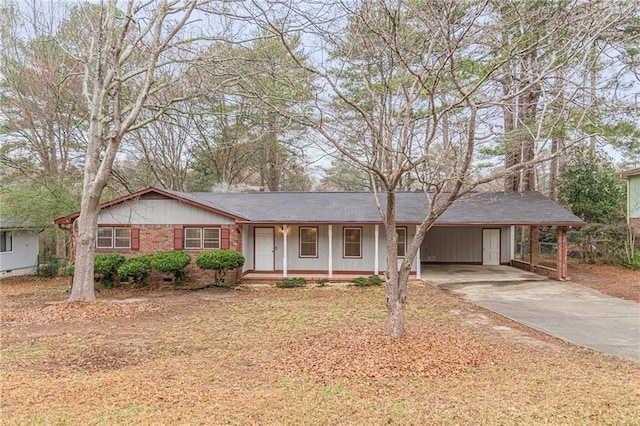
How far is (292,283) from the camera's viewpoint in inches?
555

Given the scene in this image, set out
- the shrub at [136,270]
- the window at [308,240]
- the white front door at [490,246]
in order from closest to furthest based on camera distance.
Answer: the shrub at [136,270] < the window at [308,240] < the white front door at [490,246]

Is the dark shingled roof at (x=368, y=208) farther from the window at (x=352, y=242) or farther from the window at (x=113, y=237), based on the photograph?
the window at (x=113, y=237)

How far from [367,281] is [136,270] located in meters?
7.67

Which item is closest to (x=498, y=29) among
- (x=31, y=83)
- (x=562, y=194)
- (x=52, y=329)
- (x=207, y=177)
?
(x=52, y=329)

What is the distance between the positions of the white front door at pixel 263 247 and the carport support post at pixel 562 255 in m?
10.6

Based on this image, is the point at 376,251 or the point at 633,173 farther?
the point at 633,173

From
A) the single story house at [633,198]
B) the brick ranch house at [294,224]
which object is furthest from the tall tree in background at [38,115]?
the single story house at [633,198]

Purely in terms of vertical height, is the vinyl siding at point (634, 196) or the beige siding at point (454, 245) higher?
the vinyl siding at point (634, 196)

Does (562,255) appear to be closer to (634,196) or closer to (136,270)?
(634,196)

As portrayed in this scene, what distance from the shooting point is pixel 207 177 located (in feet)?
86.9

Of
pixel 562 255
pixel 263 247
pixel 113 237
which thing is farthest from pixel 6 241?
pixel 562 255

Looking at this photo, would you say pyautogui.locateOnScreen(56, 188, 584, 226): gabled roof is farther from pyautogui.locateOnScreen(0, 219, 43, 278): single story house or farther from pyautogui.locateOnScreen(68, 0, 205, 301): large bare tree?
pyautogui.locateOnScreen(0, 219, 43, 278): single story house

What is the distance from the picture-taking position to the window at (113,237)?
14352mm

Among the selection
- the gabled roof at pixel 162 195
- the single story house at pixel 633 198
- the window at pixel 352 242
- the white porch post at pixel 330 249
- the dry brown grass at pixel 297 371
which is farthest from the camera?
the single story house at pixel 633 198
